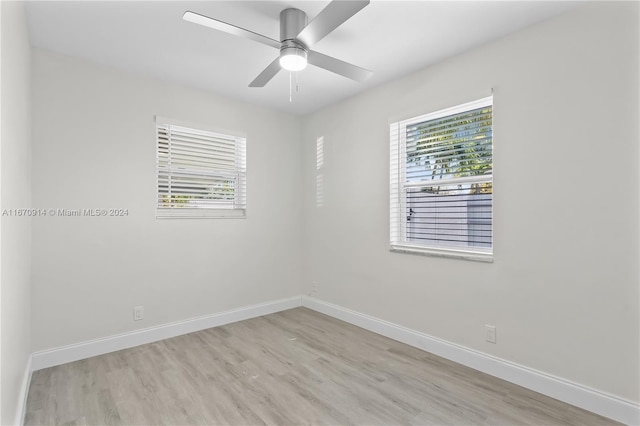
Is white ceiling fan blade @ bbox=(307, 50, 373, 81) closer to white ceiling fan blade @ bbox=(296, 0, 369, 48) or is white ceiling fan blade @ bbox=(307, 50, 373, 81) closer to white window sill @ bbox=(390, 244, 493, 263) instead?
white ceiling fan blade @ bbox=(296, 0, 369, 48)

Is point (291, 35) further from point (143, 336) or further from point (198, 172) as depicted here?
point (143, 336)

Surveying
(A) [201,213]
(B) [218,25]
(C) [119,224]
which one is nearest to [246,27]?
(B) [218,25]

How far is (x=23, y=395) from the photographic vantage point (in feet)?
6.75

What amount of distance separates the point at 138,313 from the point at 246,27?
2.68 metres

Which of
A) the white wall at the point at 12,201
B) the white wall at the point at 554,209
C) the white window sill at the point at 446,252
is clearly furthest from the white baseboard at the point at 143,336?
the white window sill at the point at 446,252

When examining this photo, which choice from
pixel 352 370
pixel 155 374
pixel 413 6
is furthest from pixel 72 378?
pixel 413 6

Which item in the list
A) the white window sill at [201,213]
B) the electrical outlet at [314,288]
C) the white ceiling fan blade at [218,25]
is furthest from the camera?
the electrical outlet at [314,288]

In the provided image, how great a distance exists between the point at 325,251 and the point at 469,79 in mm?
2402

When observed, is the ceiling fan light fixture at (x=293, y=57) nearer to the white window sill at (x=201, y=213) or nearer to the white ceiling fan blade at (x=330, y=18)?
the white ceiling fan blade at (x=330, y=18)

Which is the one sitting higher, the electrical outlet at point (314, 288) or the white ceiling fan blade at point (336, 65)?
the white ceiling fan blade at point (336, 65)

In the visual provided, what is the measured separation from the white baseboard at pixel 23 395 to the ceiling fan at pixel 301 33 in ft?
7.89

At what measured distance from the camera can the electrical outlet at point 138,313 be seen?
305 centimetres

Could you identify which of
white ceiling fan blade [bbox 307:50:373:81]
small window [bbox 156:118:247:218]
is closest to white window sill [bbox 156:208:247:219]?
small window [bbox 156:118:247:218]

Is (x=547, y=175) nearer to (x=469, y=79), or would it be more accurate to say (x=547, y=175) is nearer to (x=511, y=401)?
(x=469, y=79)
